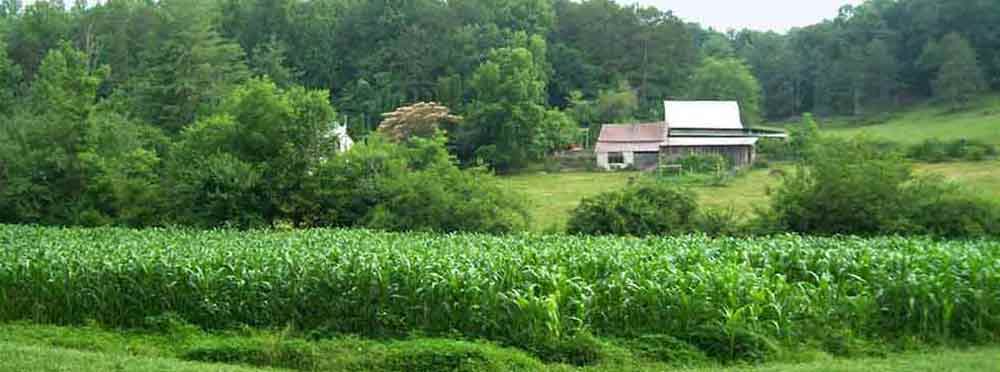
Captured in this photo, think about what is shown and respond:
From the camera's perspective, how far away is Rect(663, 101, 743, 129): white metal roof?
55094 millimetres

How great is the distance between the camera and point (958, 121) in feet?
187

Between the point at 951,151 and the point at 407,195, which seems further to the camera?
the point at 951,151

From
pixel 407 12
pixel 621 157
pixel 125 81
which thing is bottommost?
pixel 621 157

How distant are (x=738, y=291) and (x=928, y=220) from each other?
11295mm

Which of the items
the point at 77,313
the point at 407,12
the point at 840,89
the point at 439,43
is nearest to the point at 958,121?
the point at 840,89

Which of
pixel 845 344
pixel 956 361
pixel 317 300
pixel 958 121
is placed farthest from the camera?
pixel 958 121

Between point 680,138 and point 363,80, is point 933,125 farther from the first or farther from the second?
point 363,80

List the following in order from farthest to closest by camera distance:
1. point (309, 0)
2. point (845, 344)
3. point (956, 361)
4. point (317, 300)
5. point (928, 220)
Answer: point (309, 0), point (928, 220), point (317, 300), point (845, 344), point (956, 361)

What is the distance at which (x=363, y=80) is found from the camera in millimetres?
66812

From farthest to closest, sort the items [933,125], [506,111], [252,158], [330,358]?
[933,125], [506,111], [252,158], [330,358]

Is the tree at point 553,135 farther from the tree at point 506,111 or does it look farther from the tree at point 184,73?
the tree at point 184,73

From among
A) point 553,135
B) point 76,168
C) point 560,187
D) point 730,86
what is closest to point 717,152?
point 553,135

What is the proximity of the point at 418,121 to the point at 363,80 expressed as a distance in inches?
583

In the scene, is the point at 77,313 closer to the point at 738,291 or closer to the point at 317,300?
the point at 317,300
